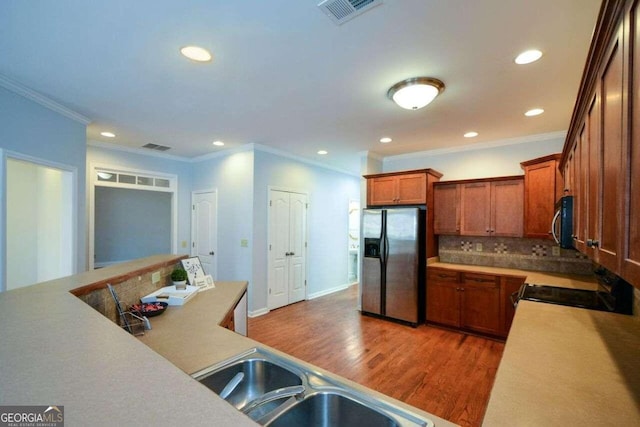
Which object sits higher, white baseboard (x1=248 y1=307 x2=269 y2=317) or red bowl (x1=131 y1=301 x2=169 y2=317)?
red bowl (x1=131 y1=301 x2=169 y2=317)

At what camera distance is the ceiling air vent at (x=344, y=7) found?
1.55 m

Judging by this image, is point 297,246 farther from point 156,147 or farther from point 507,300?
point 507,300

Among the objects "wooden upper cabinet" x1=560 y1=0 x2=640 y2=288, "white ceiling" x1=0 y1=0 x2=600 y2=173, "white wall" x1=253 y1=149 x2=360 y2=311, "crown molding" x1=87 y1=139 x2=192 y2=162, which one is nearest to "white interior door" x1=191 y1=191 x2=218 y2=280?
"crown molding" x1=87 y1=139 x2=192 y2=162

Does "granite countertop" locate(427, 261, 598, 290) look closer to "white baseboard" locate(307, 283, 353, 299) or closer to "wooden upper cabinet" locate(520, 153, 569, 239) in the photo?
"wooden upper cabinet" locate(520, 153, 569, 239)

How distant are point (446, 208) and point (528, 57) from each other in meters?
2.41

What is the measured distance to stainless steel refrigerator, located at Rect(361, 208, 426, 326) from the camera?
4008 mm

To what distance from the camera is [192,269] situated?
8.23ft

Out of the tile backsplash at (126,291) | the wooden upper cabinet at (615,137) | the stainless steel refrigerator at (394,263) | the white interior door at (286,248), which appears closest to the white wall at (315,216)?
the white interior door at (286,248)

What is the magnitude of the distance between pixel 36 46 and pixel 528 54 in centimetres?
341

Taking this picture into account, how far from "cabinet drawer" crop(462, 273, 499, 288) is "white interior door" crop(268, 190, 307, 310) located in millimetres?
2695

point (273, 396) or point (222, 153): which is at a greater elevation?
point (222, 153)

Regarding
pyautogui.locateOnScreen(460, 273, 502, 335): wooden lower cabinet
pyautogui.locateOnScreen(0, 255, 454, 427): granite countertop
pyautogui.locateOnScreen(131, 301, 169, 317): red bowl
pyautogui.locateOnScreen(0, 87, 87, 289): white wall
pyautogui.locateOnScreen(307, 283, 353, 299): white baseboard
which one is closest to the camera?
pyautogui.locateOnScreen(0, 255, 454, 427): granite countertop

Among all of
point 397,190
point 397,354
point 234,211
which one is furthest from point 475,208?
point 234,211

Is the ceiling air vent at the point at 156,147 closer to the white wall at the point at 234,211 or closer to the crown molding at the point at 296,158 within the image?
the white wall at the point at 234,211
